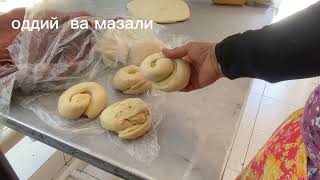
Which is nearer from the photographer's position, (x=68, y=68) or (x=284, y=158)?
(x=284, y=158)

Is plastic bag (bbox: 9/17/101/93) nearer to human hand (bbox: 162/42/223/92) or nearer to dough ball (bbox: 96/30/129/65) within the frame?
dough ball (bbox: 96/30/129/65)

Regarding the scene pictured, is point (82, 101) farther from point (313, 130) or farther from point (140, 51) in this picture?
point (313, 130)

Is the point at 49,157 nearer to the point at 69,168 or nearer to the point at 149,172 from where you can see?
the point at 69,168

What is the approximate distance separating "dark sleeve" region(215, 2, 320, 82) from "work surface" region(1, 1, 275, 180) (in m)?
0.14

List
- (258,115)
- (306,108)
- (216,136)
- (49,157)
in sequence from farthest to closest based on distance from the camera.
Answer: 1. (258,115)
2. (49,157)
3. (216,136)
4. (306,108)

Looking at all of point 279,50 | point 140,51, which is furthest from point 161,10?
point 279,50

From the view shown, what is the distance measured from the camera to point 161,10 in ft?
2.90

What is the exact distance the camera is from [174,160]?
1.58 ft

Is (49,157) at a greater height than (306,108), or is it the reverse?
(306,108)

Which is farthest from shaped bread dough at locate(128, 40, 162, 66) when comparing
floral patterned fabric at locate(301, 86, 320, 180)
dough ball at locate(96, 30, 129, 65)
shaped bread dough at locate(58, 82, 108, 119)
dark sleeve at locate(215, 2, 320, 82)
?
floral patterned fabric at locate(301, 86, 320, 180)

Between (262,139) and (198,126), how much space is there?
37.2 inches

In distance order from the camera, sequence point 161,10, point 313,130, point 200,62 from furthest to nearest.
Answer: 1. point 161,10
2. point 200,62
3. point 313,130

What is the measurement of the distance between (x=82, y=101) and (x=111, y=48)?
166 millimetres

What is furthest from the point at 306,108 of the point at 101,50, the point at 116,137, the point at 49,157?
the point at 49,157
